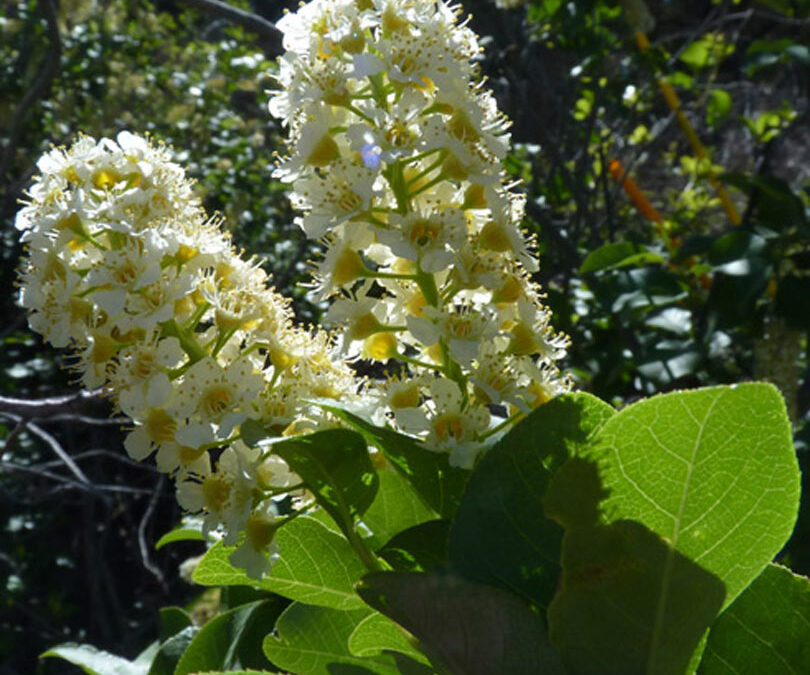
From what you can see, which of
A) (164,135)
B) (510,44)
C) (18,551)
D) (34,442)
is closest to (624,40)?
(510,44)

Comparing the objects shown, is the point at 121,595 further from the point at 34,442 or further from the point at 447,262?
the point at 447,262

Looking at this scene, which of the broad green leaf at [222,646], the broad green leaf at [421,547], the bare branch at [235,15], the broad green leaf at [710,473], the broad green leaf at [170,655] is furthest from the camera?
the bare branch at [235,15]

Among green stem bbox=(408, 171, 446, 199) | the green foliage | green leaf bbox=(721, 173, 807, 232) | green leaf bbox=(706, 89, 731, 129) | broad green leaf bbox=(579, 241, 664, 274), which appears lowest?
the green foliage

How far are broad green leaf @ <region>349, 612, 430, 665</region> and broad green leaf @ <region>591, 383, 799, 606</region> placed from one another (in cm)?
19

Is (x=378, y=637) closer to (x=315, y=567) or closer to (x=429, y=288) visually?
(x=315, y=567)

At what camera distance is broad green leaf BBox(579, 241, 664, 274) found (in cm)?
202

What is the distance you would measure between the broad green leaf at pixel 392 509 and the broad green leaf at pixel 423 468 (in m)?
0.05

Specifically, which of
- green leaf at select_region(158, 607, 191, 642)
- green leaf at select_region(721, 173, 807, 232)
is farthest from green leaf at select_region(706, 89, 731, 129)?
green leaf at select_region(158, 607, 191, 642)

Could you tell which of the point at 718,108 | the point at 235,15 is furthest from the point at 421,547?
the point at 718,108

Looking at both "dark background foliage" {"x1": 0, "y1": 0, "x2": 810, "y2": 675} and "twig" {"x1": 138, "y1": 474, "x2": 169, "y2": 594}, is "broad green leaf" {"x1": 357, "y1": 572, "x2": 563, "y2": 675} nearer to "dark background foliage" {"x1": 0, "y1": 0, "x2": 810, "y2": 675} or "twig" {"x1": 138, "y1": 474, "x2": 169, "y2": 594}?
"dark background foliage" {"x1": 0, "y1": 0, "x2": 810, "y2": 675}

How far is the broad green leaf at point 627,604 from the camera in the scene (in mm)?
610

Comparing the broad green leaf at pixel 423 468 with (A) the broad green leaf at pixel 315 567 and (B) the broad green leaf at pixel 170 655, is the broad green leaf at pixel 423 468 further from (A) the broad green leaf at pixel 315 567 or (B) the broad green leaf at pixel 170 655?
(B) the broad green leaf at pixel 170 655

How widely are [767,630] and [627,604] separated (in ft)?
0.51

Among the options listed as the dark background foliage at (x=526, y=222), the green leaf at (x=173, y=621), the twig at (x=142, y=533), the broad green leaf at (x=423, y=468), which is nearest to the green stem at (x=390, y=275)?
the broad green leaf at (x=423, y=468)
